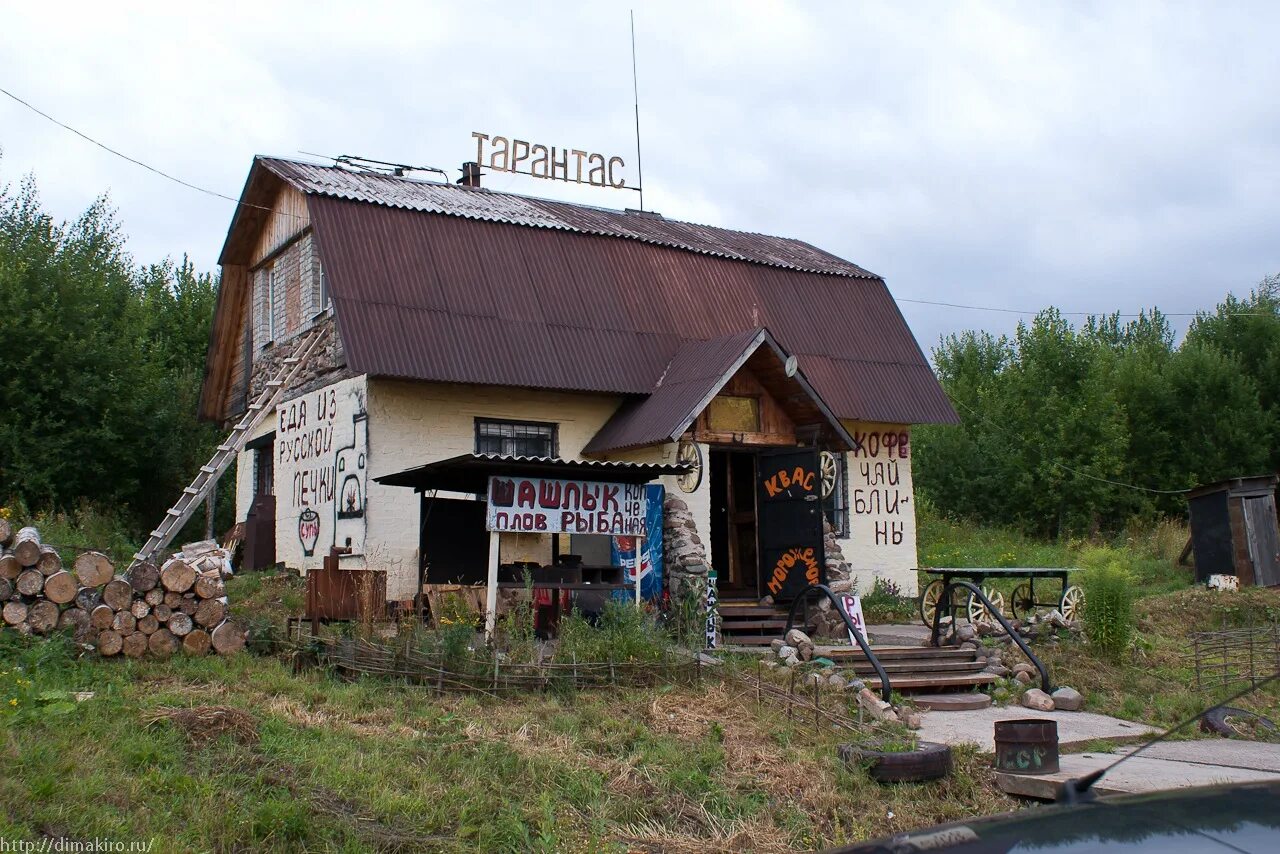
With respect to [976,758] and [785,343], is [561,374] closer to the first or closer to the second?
[785,343]

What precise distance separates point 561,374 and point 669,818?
9.66 metres

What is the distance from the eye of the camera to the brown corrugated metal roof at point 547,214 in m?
18.0

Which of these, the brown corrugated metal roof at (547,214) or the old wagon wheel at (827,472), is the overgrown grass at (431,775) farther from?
the brown corrugated metal roof at (547,214)

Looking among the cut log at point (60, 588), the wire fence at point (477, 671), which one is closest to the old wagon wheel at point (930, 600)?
the wire fence at point (477, 671)

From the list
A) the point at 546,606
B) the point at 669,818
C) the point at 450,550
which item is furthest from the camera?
the point at 450,550

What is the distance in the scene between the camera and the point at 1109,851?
281cm

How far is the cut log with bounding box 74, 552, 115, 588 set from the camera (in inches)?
431

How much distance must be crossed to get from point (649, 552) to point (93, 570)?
258 inches

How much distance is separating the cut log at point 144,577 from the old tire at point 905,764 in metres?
6.66

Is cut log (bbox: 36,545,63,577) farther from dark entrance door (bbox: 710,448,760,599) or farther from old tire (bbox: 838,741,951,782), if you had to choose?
dark entrance door (bbox: 710,448,760,599)

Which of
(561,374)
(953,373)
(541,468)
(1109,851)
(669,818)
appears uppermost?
(953,373)

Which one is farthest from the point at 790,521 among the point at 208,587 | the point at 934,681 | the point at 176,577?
the point at 176,577

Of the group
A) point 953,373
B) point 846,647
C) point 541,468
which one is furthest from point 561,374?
point 953,373

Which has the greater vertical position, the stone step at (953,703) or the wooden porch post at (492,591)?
the wooden porch post at (492,591)
